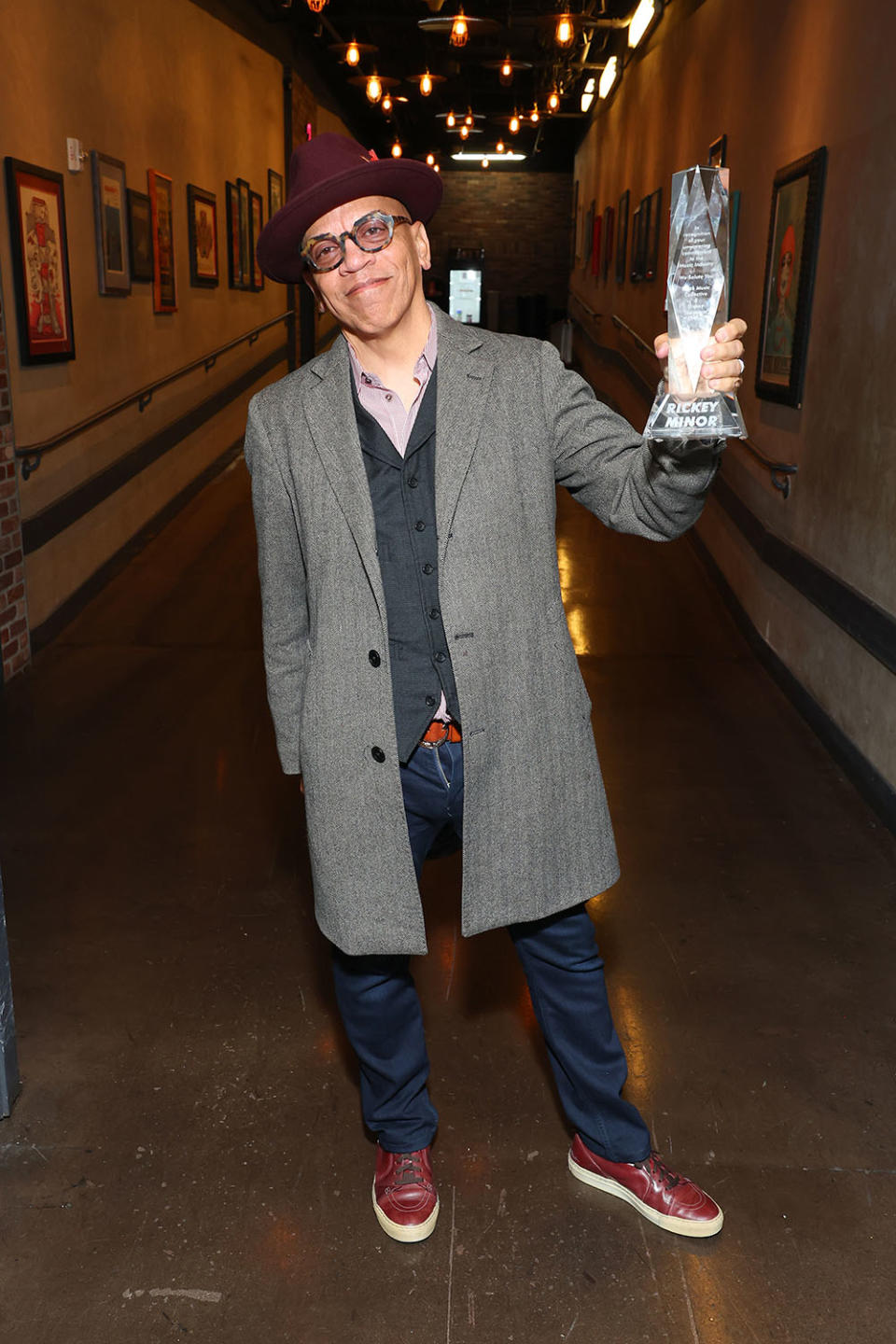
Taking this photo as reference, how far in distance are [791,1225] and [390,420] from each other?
57.2 inches

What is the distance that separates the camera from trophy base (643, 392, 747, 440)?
1286 millimetres

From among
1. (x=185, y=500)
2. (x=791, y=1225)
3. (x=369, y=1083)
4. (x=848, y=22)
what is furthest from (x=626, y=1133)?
(x=185, y=500)

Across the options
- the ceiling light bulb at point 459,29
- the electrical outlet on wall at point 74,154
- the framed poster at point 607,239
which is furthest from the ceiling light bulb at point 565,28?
the electrical outlet on wall at point 74,154

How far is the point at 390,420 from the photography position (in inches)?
67.5

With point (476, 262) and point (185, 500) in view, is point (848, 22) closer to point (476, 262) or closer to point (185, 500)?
point (185, 500)

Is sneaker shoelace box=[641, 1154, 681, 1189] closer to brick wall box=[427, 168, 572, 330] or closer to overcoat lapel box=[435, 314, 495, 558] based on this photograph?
overcoat lapel box=[435, 314, 495, 558]

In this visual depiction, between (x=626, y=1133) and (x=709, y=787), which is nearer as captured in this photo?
(x=626, y=1133)

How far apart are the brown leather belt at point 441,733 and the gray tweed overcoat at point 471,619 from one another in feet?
0.19

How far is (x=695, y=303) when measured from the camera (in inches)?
50.1

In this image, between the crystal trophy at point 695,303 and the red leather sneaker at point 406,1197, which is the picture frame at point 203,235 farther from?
the crystal trophy at point 695,303

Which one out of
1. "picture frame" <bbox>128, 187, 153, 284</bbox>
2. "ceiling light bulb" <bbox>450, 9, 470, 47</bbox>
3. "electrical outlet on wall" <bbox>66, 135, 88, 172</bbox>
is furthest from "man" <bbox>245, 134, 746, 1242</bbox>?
"ceiling light bulb" <bbox>450, 9, 470, 47</bbox>

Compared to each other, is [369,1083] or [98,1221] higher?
[369,1083]

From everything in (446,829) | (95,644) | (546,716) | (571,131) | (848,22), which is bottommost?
(95,644)

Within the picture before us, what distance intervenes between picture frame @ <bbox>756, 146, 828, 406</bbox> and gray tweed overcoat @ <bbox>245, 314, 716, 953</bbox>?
2997mm
